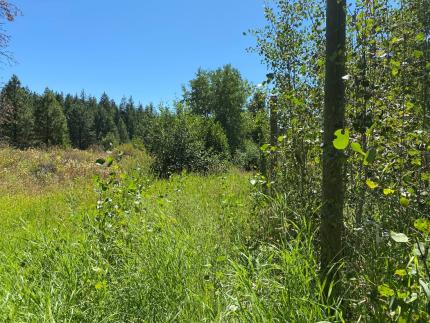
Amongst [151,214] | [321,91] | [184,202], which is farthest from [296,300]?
[184,202]

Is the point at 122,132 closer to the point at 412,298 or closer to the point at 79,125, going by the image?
the point at 79,125

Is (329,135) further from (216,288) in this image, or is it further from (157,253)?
(157,253)

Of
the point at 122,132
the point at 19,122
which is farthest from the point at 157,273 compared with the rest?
the point at 122,132

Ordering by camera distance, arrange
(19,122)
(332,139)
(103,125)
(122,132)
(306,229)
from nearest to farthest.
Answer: (332,139)
(306,229)
(19,122)
(103,125)
(122,132)

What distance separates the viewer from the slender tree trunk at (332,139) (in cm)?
219

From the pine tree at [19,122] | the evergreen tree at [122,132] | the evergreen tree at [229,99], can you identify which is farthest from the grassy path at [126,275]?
the evergreen tree at [122,132]

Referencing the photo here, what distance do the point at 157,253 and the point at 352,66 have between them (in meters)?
2.16

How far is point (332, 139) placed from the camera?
2.22 meters

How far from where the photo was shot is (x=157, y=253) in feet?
10.2

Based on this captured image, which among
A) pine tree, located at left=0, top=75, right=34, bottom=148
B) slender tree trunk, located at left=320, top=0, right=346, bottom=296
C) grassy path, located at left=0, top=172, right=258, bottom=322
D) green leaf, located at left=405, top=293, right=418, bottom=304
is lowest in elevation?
grassy path, located at left=0, top=172, right=258, bottom=322

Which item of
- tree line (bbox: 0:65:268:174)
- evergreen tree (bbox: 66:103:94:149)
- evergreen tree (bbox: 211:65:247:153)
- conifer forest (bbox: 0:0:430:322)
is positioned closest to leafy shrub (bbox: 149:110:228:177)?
tree line (bbox: 0:65:268:174)

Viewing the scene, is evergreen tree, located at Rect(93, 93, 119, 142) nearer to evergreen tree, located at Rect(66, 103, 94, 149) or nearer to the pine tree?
evergreen tree, located at Rect(66, 103, 94, 149)

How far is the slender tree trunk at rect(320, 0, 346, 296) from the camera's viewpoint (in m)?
2.19

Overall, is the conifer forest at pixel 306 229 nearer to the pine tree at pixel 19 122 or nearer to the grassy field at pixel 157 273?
the grassy field at pixel 157 273
